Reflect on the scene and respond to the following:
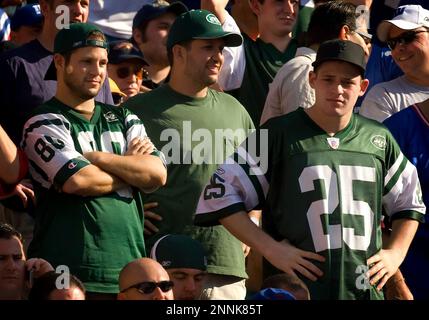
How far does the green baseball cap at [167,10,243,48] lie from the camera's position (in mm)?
10203

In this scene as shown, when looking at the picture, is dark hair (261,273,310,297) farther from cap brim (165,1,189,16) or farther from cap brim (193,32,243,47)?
cap brim (165,1,189,16)

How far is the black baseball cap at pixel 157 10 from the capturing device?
12.3m

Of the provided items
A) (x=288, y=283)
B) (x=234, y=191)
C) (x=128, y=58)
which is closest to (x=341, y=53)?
(x=234, y=191)

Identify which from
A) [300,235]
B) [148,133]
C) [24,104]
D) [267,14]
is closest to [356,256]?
[300,235]

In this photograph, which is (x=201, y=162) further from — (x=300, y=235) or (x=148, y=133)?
(x=300, y=235)

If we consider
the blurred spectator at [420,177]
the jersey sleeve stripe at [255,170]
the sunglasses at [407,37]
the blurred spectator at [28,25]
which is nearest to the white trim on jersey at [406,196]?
the blurred spectator at [420,177]

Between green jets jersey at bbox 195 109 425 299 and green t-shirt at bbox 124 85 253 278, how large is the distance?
0.76m

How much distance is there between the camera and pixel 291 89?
10492mm

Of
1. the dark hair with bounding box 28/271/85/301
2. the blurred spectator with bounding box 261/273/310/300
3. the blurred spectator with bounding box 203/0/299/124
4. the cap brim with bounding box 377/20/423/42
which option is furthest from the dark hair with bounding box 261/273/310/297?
the blurred spectator with bounding box 203/0/299/124

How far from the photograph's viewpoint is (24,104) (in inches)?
390

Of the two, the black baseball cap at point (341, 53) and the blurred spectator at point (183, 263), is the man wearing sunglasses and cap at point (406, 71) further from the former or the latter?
the blurred spectator at point (183, 263)

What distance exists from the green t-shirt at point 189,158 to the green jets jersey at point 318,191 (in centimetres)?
76
